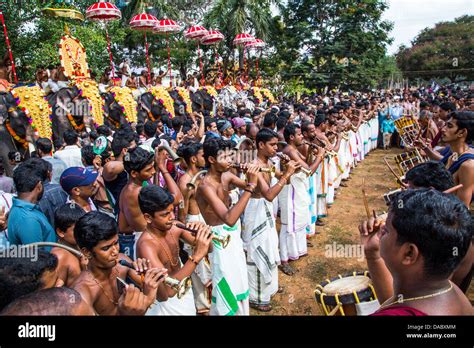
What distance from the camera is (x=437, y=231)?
154 centimetres

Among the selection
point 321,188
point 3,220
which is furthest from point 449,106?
point 3,220

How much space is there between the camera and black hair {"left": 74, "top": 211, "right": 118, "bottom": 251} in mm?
2166

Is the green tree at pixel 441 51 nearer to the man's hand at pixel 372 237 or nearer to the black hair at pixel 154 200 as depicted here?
the man's hand at pixel 372 237

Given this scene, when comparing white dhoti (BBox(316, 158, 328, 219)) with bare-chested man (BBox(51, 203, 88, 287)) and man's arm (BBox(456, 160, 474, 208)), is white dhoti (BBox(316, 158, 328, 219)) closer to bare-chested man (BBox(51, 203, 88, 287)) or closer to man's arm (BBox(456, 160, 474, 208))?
man's arm (BBox(456, 160, 474, 208))

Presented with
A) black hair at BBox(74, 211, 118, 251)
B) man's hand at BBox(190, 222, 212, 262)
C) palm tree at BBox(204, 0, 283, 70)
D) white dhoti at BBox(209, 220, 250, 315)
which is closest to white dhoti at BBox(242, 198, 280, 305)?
white dhoti at BBox(209, 220, 250, 315)

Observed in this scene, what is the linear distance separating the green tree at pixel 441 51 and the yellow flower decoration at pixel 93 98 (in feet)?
92.5

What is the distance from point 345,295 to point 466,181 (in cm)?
183

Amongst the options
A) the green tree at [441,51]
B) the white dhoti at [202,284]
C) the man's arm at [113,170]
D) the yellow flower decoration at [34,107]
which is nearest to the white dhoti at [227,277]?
the white dhoti at [202,284]

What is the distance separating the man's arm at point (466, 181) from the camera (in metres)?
3.31

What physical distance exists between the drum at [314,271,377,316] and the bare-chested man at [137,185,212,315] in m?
0.91

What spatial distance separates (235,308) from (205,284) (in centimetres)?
50

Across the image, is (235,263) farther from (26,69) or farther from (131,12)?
(131,12)

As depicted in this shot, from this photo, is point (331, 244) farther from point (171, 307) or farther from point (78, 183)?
point (78, 183)
